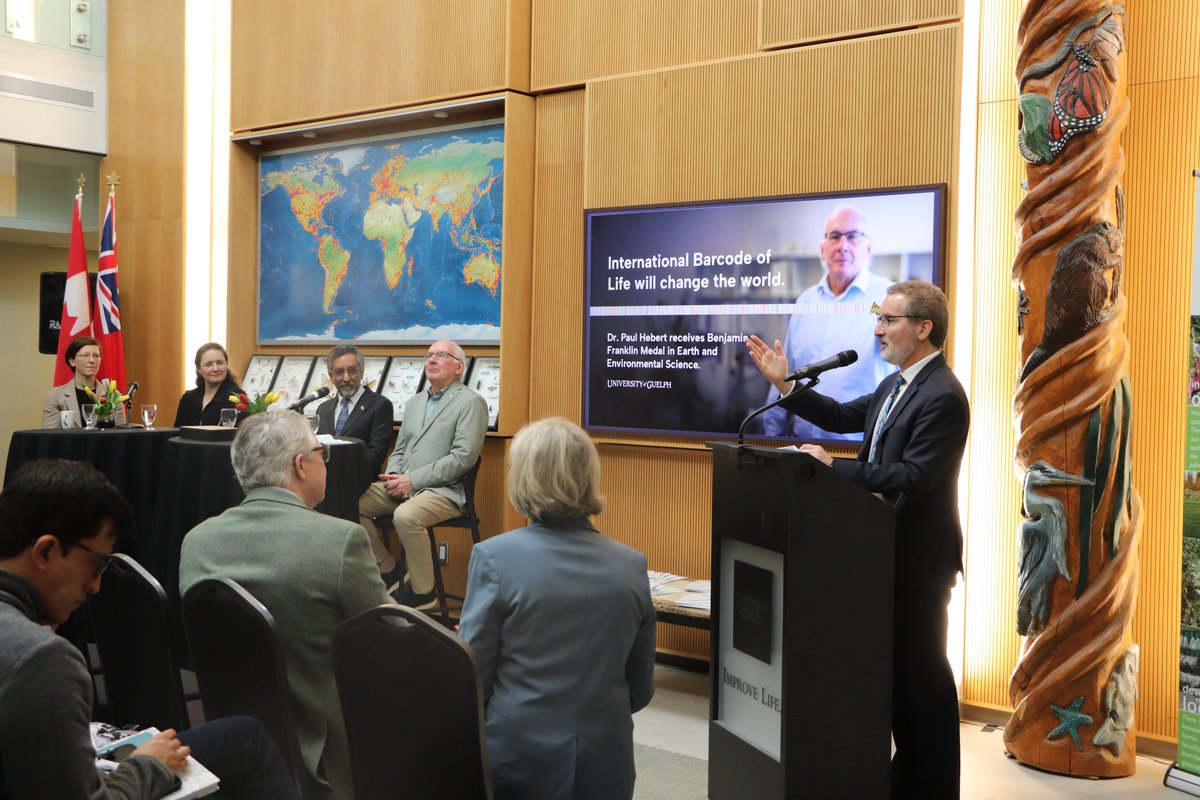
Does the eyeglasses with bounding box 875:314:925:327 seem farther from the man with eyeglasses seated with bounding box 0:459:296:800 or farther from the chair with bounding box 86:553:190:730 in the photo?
the man with eyeglasses seated with bounding box 0:459:296:800

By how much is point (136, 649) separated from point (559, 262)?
147 inches

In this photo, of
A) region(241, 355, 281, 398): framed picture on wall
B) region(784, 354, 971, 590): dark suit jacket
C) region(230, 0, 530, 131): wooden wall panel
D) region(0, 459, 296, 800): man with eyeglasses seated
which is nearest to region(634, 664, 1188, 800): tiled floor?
region(784, 354, 971, 590): dark suit jacket

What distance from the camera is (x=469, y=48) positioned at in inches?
→ 254

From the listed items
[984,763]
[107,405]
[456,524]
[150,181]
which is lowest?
[984,763]

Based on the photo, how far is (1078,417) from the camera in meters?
4.05

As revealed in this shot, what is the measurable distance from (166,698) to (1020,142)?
11.5 feet

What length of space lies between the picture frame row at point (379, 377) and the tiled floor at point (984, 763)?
2.08 metres

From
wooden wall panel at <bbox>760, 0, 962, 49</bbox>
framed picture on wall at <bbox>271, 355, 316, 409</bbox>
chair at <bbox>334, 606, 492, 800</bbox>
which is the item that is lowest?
chair at <bbox>334, 606, 492, 800</bbox>

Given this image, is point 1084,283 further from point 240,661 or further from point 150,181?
point 150,181

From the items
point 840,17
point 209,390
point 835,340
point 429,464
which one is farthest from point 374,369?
point 840,17

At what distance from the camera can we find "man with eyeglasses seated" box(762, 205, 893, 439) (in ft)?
16.1

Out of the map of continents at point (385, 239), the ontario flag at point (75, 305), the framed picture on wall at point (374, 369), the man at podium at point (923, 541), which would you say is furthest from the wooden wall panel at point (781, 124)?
the ontario flag at point (75, 305)

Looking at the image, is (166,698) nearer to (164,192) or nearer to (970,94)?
(970,94)

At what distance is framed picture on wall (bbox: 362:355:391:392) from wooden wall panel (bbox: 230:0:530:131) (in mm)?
1574
